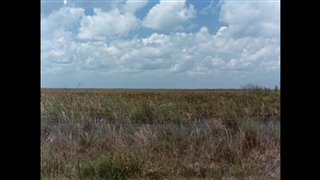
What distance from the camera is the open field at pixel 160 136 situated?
2.15 meters

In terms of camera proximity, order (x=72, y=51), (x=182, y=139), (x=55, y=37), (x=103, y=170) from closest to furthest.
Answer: (x=55, y=37) < (x=72, y=51) < (x=103, y=170) < (x=182, y=139)

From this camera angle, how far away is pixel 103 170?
7.25ft

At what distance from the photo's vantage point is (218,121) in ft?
7.50

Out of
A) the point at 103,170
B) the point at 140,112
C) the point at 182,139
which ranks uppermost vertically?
the point at 140,112

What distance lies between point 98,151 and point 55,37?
89cm

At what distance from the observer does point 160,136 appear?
238 centimetres

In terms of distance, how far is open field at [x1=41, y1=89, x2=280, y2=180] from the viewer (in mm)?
2154

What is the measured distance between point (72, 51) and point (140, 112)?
2.31ft
